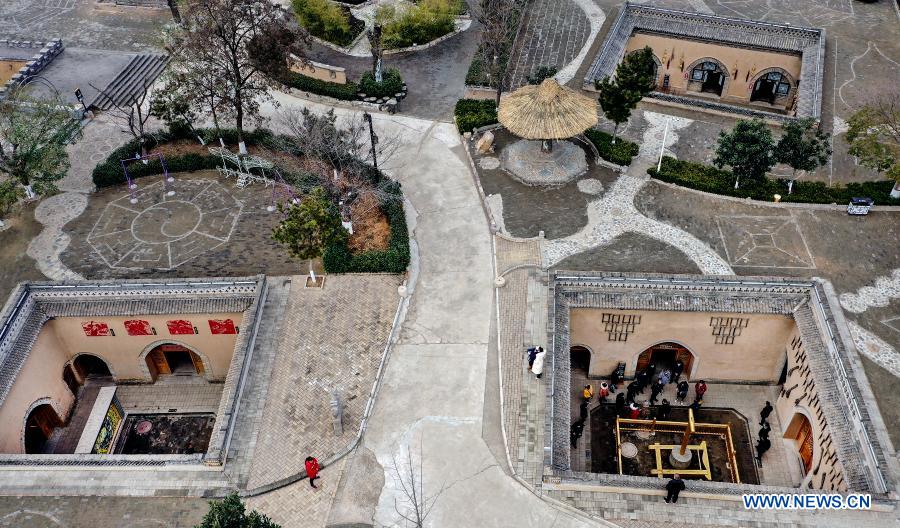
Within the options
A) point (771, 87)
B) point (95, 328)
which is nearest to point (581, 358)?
point (95, 328)

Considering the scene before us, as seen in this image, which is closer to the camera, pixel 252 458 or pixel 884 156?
pixel 252 458

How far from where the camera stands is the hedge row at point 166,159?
1703 inches

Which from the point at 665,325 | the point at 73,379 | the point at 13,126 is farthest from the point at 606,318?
the point at 13,126

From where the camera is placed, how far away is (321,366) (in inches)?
1278

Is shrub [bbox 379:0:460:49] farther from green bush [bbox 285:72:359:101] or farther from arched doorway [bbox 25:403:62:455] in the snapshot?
arched doorway [bbox 25:403:62:455]

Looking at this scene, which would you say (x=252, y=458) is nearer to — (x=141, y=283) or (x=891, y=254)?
(x=141, y=283)

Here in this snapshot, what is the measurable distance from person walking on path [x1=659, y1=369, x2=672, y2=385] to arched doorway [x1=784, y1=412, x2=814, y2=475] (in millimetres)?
5733

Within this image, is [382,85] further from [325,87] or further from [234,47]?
[234,47]

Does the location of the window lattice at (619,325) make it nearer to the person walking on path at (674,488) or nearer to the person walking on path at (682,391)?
the person walking on path at (682,391)

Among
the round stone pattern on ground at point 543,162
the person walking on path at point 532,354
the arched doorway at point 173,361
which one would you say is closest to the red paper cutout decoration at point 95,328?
the arched doorway at point 173,361

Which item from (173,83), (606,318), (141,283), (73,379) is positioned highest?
(173,83)

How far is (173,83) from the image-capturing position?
43.0 meters

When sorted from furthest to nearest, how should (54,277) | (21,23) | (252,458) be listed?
1. (21,23)
2. (54,277)
3. (252,458)

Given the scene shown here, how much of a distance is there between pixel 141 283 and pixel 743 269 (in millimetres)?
28370
